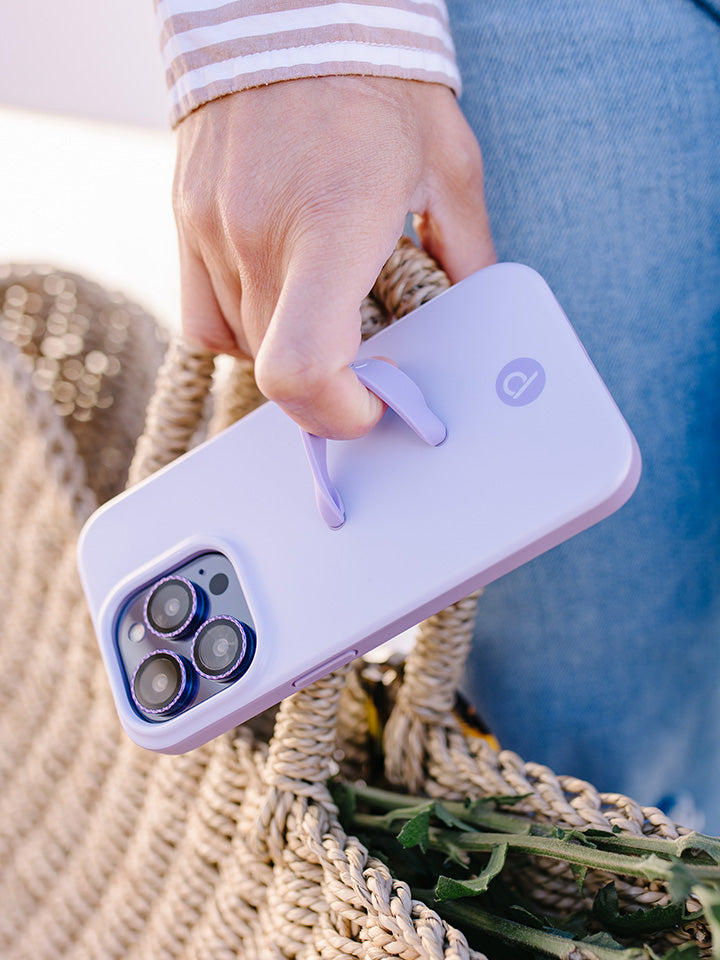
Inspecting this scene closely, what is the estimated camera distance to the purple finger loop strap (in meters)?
0.36

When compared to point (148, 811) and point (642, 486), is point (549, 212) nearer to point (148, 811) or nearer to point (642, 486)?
point (642, 486)

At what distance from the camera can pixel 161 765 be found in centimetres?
48

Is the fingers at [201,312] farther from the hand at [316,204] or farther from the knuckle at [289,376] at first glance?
the knuckle at [289,376]

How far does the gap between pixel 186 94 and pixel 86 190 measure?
113 centimetres

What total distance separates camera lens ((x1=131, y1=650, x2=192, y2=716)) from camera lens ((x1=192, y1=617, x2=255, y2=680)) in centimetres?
1

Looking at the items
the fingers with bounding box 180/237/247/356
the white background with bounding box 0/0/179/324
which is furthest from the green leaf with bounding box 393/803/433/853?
the white background with bounding box 0/0/179/324

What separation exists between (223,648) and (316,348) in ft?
0.53

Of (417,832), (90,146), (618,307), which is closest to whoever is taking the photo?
(417,832)

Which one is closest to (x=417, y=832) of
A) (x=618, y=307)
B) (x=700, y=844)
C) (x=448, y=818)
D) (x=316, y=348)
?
(x=448, y=818)

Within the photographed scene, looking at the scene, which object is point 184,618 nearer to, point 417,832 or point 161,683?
point 161,683

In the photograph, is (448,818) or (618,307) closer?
(448,818)

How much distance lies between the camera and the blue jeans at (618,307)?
460 mm

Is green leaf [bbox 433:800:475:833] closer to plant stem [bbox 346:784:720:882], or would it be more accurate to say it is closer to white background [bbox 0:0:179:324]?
plant stem [bbox 346:784:720:882]

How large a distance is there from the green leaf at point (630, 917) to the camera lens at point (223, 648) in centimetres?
19
